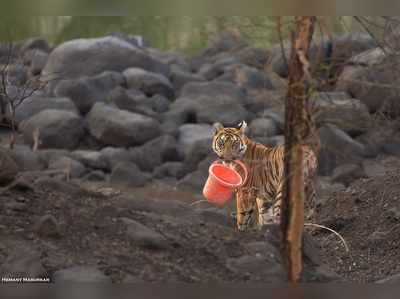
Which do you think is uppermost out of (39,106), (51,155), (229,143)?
(229,143)

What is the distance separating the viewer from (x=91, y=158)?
8672mm

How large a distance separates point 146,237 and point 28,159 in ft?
6.41

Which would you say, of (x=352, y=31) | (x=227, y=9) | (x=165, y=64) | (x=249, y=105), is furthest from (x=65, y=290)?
(x=165, y=64)

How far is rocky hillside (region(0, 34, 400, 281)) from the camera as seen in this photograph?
457 cm

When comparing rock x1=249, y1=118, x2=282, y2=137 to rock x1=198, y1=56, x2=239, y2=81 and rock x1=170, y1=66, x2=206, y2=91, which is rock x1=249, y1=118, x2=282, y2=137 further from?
rock x1=198, y1=56, x2=239, y2=81

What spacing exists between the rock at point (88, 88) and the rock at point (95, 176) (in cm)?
119

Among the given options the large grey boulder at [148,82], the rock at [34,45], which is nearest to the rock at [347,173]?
the rock at [34,45]

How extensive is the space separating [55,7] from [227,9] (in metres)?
0.68

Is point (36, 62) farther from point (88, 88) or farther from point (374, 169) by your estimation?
point (88, 88)

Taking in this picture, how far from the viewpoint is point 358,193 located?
574cm

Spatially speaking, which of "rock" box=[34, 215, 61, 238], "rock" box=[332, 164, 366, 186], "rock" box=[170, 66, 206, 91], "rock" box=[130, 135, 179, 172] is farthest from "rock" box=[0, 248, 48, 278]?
"rock" box=[170, 66, 206, 91]

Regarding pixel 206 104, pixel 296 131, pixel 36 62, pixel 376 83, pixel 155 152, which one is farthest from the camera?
pixel 206 104

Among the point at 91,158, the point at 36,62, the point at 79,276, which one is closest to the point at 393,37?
the point at 79,276

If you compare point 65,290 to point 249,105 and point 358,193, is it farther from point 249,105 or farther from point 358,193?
point 249,105
